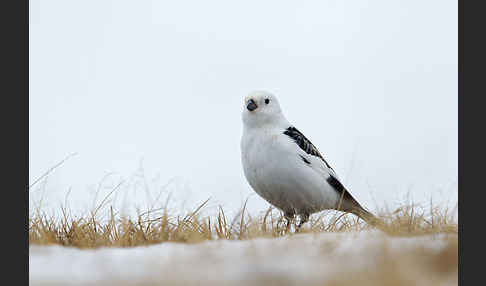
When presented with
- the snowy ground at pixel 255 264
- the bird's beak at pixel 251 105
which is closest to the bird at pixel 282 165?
the bird's beak at pixel 251 105

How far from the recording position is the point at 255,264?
2.21 metres

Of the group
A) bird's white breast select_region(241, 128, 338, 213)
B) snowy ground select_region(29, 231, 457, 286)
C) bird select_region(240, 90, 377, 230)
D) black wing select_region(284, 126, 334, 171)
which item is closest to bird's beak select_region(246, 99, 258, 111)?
bird select_region(240, 90, 377, 230)

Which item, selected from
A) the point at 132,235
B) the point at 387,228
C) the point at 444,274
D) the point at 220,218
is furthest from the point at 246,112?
the point at 444,274

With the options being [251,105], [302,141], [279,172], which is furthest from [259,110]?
[279,172]

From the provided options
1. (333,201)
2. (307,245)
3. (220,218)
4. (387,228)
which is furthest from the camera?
(333,201)

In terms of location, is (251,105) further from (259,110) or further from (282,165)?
(282,165)

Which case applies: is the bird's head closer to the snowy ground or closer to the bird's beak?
the bird's beak

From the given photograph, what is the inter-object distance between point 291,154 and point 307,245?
2.10 metres

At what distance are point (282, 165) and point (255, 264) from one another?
7.92 ft

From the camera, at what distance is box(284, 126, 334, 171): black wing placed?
4.79 m

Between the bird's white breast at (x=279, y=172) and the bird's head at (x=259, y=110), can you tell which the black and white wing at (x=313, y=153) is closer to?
the bird's white breast at (x=279, y=172)

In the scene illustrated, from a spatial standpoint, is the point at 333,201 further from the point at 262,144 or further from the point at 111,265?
the point at 111,265

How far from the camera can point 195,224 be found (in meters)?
3.93

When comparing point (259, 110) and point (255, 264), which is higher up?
point (259, 110)
